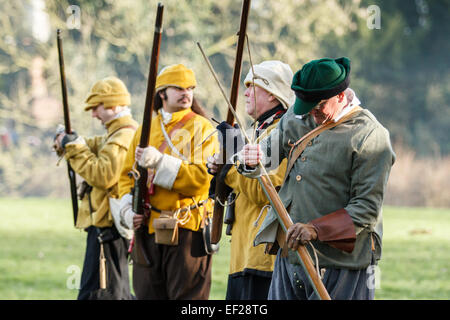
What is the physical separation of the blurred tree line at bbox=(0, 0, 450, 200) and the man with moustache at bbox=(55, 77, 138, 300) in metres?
19.5

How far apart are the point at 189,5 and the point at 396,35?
7.67 m

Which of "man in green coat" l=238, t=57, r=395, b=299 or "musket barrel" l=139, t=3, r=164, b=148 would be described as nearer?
"man in green coat" l=238, t=57, r=395, b=299

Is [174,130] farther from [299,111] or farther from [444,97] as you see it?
[444,97]

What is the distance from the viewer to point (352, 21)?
2894 cm

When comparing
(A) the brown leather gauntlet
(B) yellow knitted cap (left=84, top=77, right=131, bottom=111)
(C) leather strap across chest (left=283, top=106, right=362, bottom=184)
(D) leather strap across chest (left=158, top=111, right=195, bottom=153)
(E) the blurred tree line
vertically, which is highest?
(E) the blurred tree line

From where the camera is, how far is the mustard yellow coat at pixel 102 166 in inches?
262

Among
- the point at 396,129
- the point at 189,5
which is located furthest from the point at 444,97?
the point at 189,5

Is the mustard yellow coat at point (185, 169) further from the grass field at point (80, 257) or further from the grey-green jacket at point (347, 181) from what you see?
the grass field at point (80, 257)

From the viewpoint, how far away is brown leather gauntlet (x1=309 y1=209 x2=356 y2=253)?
3.79m

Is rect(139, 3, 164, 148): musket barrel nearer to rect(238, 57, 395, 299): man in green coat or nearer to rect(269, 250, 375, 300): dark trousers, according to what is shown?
rect(238, 57, 395, 299): man in green coat

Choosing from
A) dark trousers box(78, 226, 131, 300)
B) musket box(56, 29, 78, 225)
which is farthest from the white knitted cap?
dark trousers box(78, 226, 131, 300)

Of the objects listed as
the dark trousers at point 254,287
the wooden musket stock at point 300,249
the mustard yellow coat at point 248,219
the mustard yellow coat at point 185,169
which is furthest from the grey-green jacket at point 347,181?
the mustard yellow coat at point 185,169

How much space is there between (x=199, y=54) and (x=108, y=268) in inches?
806

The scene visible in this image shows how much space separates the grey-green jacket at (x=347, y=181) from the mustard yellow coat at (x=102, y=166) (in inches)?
115
